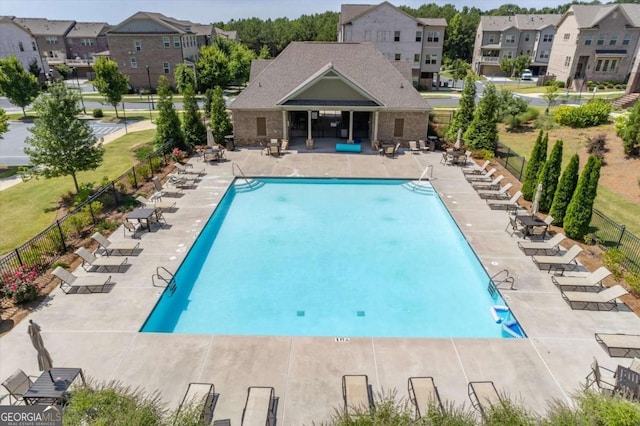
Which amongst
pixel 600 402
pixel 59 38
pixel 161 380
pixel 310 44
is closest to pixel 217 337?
pixel 161 380

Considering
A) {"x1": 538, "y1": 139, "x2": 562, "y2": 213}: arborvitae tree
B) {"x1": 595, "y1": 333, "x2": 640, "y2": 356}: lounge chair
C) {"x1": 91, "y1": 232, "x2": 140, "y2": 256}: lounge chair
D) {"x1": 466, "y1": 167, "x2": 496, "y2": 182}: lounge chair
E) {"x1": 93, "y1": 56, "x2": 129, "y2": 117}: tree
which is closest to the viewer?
{"x1": 595, "y1": 333, "x2": 640, "y2": 356}: lounge chair

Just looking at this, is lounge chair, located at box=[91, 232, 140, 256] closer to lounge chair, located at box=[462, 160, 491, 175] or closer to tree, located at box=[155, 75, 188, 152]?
tree, located at box=[155, 75, 188, 152]

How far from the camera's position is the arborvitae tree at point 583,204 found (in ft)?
52.6

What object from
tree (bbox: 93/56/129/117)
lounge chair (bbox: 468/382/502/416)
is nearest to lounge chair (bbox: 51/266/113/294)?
lounge chair (bbox: 468/382/502/416)

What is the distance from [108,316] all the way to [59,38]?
8849 cm

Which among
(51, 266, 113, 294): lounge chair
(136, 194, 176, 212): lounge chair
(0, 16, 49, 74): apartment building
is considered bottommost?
(51, 266, 113, 294): lounge chair

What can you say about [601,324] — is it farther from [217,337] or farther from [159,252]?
[159,252]

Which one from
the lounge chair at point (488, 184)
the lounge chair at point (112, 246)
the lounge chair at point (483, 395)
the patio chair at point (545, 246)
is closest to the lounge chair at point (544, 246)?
the patio chair at point (545, 246)

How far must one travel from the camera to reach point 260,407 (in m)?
8.91

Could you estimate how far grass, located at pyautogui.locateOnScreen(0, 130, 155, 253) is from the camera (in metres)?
18.2

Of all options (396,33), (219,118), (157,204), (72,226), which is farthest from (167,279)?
(396,33)

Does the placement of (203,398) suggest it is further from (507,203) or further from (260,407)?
(507,203)

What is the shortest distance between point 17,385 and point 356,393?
804cm

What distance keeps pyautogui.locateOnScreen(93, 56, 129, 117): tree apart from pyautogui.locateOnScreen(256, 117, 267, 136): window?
2131 centimetres
